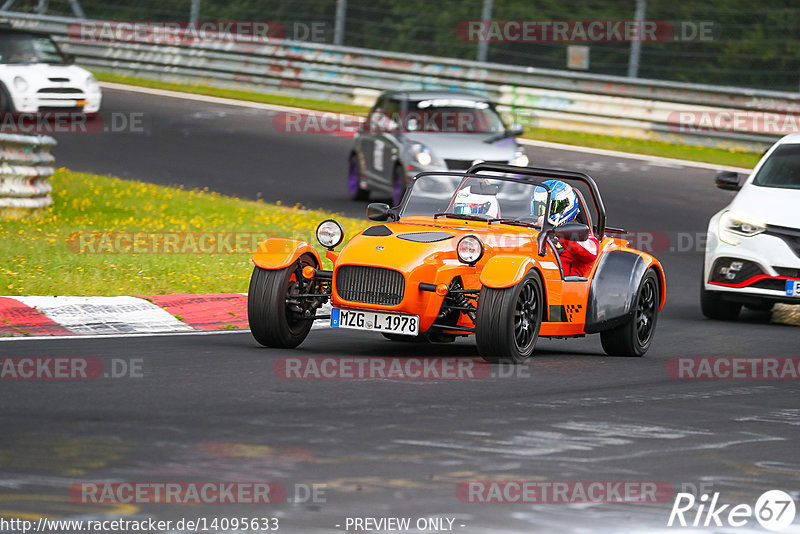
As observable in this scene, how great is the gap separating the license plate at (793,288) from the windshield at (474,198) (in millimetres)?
3463

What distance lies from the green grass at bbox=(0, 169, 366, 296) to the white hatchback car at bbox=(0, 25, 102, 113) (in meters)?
3.72

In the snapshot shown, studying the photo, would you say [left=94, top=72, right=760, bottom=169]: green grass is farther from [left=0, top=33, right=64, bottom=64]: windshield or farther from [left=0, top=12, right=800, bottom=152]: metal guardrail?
[left=0, top=33, right=64, bottom=64]: windshield

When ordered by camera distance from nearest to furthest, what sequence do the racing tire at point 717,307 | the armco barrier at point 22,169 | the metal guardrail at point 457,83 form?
1. the racing tire at point 717,307
2. the armco barrier at point 22,169
3. the metal guardrail at point 457,83

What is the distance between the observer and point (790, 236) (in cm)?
1392

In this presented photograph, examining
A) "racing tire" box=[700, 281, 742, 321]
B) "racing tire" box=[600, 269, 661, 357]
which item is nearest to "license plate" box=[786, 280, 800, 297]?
"racing tire" box=[700, 281, 742, 321]

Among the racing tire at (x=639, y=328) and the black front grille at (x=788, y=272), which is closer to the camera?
the racing tire at (x=639, y=328)

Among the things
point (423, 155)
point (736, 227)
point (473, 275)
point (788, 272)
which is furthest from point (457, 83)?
point (473, 275)

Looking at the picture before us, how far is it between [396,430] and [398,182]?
41.9 ft

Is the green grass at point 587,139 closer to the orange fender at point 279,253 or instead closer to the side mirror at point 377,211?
the side mirror at point 377,211

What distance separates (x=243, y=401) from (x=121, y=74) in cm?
2573

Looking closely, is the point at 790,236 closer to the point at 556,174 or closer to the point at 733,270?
the point at 733,270

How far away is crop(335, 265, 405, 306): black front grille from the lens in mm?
10297

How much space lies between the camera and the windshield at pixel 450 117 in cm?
2138

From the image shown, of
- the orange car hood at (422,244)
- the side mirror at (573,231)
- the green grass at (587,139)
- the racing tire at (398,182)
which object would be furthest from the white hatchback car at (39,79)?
the side mirror at (573,231)
